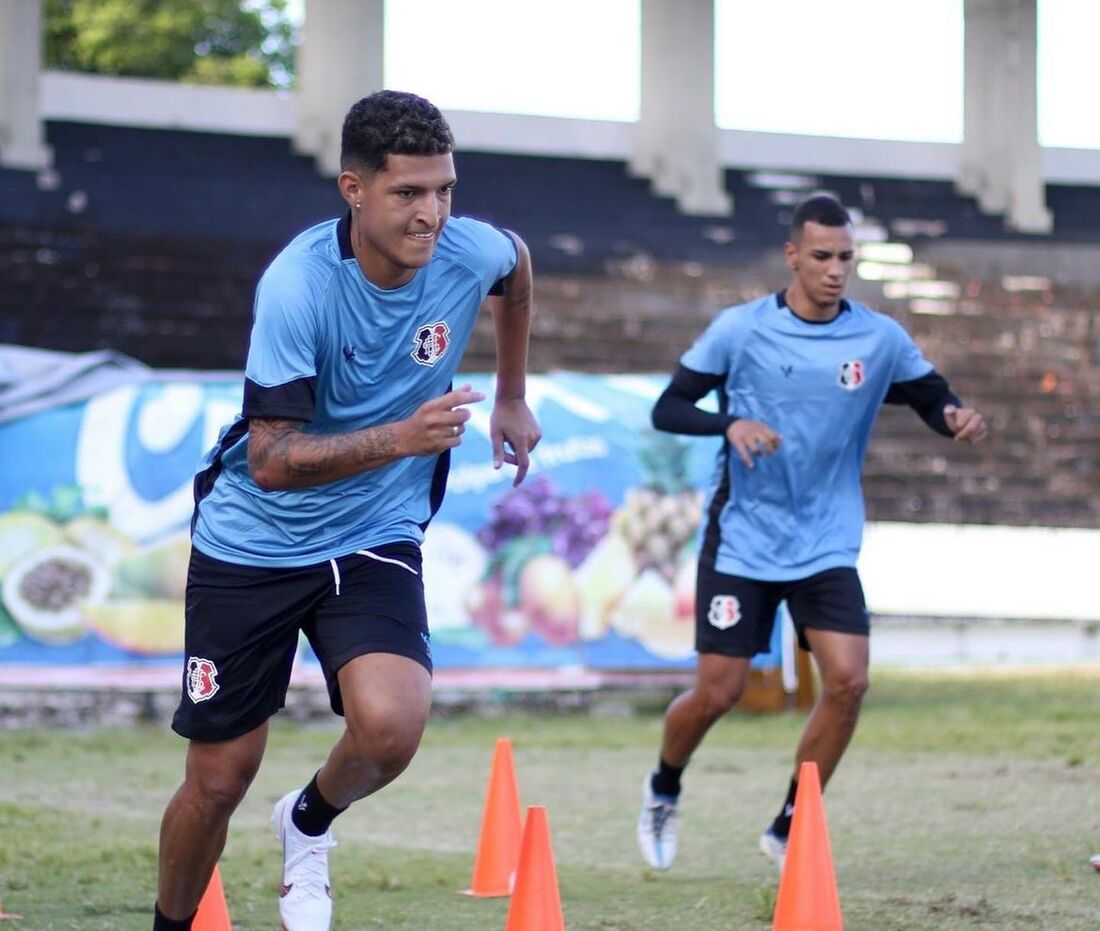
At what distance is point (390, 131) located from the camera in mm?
4418

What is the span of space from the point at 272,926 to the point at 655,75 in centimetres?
1760

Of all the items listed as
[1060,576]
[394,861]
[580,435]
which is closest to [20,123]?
[580,435]

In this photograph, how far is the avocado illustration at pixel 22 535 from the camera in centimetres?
1240

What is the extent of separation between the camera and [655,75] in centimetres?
2208

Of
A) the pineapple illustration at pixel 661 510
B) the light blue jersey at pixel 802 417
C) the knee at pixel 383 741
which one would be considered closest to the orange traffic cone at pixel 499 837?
the light blue jersey at pixel 802 417

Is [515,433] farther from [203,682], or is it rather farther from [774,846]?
[774,846]

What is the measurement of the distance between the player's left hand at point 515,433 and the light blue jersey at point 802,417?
6.06 feet

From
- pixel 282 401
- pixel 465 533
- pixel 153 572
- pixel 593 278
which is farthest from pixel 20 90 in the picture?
pixel 282 401

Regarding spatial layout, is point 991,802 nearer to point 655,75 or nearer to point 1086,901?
point 1086,901

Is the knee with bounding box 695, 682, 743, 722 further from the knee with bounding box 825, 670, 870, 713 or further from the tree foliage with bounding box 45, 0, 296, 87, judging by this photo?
the tree foliage with bounding box 45, 0, 296, 87

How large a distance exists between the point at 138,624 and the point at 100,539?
2.11 feet

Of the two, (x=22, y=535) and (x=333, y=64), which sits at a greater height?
(x=333, y=64)

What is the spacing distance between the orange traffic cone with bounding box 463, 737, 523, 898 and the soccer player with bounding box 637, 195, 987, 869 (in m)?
0.60

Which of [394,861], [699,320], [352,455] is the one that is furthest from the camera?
[699,320]
